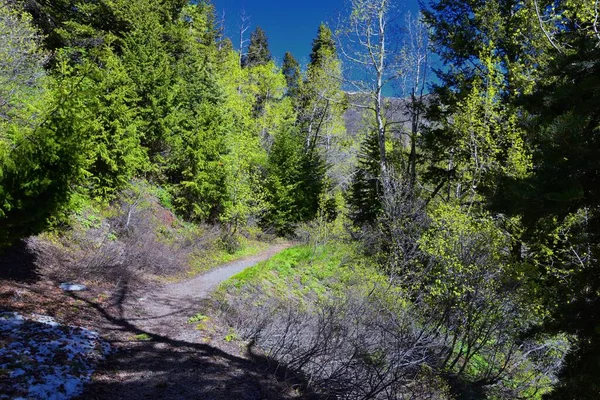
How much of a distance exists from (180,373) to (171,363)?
1.28 ft

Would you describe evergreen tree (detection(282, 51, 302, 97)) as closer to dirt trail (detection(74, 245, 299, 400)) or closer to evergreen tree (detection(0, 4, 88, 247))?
evergreen tree (detection(0, 4, 88, 247))

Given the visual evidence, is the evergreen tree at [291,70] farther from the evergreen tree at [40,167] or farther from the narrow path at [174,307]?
the evergreen tree at [40,167]

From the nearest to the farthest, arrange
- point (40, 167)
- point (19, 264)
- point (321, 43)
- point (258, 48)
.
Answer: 1. point (40, 167)
2. point (19, 264)
3. point (321, 43)
4. point (258, 48)

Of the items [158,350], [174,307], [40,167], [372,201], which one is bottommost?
[174,307]

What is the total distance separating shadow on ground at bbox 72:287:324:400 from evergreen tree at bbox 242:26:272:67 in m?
34.5

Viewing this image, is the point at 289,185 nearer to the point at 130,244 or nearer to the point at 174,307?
the point at 130,244

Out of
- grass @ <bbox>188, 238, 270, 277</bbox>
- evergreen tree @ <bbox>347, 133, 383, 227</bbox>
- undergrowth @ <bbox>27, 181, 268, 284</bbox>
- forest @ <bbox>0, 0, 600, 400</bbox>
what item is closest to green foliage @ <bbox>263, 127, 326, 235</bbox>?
forest @ <bbox>0, 0, 600, 400</bbox>

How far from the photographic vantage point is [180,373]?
208 inches

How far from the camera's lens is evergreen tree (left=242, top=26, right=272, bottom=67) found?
122 feet

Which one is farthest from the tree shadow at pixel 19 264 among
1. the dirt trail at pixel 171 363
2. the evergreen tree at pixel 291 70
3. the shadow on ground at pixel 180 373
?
the evergreen tree at pixel 291 70

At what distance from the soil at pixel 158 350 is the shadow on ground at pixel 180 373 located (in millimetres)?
11

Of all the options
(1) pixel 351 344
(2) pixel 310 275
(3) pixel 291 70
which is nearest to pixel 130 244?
(2) pixel 310 275

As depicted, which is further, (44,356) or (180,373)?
(180,373)

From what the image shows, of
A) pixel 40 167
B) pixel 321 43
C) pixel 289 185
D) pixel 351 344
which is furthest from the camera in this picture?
pixel 321 43
